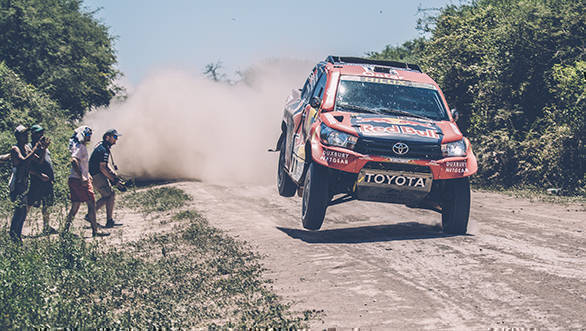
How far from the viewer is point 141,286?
747 centimetres

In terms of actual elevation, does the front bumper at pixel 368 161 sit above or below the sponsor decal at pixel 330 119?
below

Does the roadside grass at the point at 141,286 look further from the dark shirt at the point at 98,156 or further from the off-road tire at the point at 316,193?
the dark shirt at the point at 98,156

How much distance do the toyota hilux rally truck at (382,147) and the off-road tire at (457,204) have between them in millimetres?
14

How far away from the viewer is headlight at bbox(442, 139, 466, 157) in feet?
29.7

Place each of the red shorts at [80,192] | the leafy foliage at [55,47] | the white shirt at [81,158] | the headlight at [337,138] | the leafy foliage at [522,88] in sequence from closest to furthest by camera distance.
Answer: the headlight at [337,138] → the white shirt at [81,158] → the red shorts at [80,192] → the leafy foliage at [522,88] → the leafy foliage at [55,47]

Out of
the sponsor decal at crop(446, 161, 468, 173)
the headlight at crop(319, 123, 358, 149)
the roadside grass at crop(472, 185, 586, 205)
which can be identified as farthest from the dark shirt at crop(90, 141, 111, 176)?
the roadside grass at crop(472, 185, 586, 205)

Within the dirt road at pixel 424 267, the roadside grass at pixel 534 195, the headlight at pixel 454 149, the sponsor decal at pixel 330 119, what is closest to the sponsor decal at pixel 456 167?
the headlight at pixel 454 149

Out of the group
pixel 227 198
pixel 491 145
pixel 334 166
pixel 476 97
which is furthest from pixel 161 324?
pixel 476 97

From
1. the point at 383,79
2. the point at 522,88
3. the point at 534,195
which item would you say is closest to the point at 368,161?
the point at 383,79

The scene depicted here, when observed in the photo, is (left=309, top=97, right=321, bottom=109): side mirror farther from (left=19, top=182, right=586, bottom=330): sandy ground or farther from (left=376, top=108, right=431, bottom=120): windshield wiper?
(left=19, top=182, right=586, bottom=330): sandy ground

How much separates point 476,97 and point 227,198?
417 inches

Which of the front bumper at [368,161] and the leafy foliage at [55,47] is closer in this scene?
the front bumper at [368,161]

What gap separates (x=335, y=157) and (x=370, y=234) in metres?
1.71

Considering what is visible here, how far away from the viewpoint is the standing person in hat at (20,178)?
10273 mm
